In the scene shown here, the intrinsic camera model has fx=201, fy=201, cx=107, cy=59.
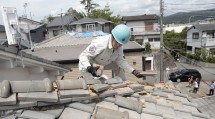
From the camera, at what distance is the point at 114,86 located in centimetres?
376

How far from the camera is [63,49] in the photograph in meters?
16.4

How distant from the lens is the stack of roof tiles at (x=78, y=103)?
2.34 metres

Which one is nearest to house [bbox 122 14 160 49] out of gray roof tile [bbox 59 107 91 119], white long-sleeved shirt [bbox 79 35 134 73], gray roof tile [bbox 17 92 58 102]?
white long-sleeved shirt [bbox 79 35 134 73]

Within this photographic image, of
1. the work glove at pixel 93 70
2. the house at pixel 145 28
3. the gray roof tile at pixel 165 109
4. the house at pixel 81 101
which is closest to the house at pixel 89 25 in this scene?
the house at pixel 145 28

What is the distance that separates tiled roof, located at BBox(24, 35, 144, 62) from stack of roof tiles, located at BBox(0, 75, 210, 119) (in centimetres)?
1062


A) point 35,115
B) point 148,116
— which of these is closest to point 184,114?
point 148,116

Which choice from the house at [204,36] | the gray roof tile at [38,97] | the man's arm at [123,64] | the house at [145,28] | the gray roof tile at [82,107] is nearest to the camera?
the gray roof tile at [38,97]

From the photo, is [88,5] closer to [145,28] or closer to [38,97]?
[145,28]

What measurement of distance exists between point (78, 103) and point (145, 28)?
46117 millimetres

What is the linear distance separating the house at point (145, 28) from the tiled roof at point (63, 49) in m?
27.6

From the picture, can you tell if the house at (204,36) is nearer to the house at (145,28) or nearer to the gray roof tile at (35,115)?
the house at (145,28)

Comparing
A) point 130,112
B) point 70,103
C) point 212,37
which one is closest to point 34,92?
point 70,103

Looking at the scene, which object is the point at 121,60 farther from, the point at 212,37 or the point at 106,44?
the point at 212,37

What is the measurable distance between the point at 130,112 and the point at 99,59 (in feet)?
6.62
